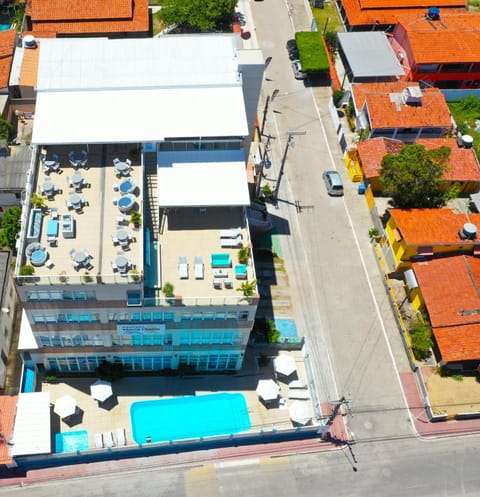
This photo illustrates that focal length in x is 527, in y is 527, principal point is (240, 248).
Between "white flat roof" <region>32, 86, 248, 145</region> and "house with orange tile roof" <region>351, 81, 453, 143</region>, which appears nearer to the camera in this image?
"white flat roof" <region>32, 86, 248, 145</region>

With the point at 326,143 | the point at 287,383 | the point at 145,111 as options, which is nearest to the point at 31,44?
the point at 145,111

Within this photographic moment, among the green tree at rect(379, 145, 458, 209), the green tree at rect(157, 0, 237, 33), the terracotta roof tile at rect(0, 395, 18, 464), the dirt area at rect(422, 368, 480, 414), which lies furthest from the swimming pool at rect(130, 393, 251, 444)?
the green tree at rect(157, 0, 237, 33)

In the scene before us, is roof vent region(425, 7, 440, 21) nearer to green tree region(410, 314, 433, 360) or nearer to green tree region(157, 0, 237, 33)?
green tree region(157, 0, 237, 33)

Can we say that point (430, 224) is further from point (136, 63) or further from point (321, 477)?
point (136, 63)

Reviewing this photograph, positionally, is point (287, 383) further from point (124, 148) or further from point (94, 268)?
point (124, 148)

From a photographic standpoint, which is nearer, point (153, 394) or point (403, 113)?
point (153, 394)

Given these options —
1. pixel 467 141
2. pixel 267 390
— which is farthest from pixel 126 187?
pixel 467 141
